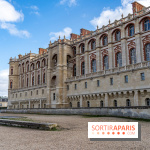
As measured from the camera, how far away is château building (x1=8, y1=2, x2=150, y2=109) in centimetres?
3164

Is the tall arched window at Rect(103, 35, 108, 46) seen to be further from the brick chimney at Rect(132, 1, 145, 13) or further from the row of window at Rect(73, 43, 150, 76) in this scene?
the brick chimney at Rect(132, 1, 145, 13)

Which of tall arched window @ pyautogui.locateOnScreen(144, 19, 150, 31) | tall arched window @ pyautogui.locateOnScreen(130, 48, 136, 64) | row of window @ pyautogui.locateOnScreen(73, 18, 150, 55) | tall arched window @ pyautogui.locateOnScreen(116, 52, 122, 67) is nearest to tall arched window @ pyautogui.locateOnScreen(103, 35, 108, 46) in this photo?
row of window @ pyautogui.locateOnScreen(73, 18, 150, 55)

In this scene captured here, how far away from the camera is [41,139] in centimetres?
1110

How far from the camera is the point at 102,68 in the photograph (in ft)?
134

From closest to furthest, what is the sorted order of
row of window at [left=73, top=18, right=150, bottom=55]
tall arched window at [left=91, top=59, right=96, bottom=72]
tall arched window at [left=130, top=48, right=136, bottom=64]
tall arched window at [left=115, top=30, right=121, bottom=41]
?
1. row of window at [left=73, top=18, right=150, bottom=55]
2. tall arched window at [left=130, top=48, right=136, bottom=64]
3. tall arched window at [left=115, top=30, right=121, bottom=41]
4. tall arched window at [left=91, top=59, right=96, bottom=72]

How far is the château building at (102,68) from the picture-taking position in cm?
3164

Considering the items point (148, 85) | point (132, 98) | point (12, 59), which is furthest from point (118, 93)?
point (12, 59)

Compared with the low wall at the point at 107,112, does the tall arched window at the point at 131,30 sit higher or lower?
higher

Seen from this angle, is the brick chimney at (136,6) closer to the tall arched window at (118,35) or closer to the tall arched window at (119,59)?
the tall arched window at (118,35)

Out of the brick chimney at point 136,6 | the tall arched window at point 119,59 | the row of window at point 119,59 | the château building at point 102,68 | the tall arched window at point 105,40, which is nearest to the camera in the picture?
the château building at point 102,68

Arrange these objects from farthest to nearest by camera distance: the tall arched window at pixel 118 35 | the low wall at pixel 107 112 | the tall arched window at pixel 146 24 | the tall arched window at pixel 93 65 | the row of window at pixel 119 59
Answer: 1. the tall arched window at pixel 93 65
2. the tall arched window at pixel 118 35
3. the tall arched window at pixel 146 24
4. the row of window at pixel 119 59
5. the low wall at pixel 107 112

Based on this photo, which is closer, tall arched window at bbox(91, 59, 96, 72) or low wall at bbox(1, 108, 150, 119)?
low wall at bbox(1, 108, 150, 119)

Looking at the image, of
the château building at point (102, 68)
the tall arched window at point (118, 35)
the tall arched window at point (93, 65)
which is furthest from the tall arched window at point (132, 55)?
the tall arched window at point (93, 65)

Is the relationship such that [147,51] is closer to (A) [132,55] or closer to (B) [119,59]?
(A) [132,55]
